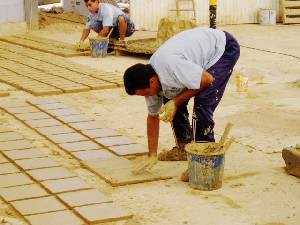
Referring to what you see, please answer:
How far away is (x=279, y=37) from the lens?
42.6 feet

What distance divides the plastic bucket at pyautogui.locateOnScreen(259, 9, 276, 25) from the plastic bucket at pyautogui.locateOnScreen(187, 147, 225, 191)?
36.3ft

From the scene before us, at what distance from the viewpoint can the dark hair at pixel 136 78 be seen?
14.3ft

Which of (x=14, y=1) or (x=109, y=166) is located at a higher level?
(x=14, y=1)

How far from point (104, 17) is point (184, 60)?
6.04m

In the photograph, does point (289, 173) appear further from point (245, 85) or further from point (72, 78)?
point (72, 78)

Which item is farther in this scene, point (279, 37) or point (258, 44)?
point (279, 37)

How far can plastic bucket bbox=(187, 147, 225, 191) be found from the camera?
448 centimetres

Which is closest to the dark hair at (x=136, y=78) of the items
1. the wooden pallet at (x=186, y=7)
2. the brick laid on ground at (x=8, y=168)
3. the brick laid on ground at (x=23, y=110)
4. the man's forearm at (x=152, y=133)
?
the man's forearm at (x=152, y=133)

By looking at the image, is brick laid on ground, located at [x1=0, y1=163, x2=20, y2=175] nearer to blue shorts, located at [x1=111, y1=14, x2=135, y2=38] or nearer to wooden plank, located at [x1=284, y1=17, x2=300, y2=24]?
blue shorts, located at [x1=111, y1=14, x2=135, y2=38]

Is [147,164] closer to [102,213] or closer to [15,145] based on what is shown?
[102,213]

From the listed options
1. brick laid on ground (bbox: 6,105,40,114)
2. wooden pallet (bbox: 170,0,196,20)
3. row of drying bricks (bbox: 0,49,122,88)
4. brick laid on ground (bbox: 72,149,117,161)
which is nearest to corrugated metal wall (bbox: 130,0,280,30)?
wooden pallet (bbox: 170,0,196,20)

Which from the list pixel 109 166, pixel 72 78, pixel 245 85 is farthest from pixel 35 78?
pixel 109 166

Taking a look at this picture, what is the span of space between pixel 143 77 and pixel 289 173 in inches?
54.5

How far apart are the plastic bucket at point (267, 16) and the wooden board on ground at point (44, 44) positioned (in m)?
5.35
